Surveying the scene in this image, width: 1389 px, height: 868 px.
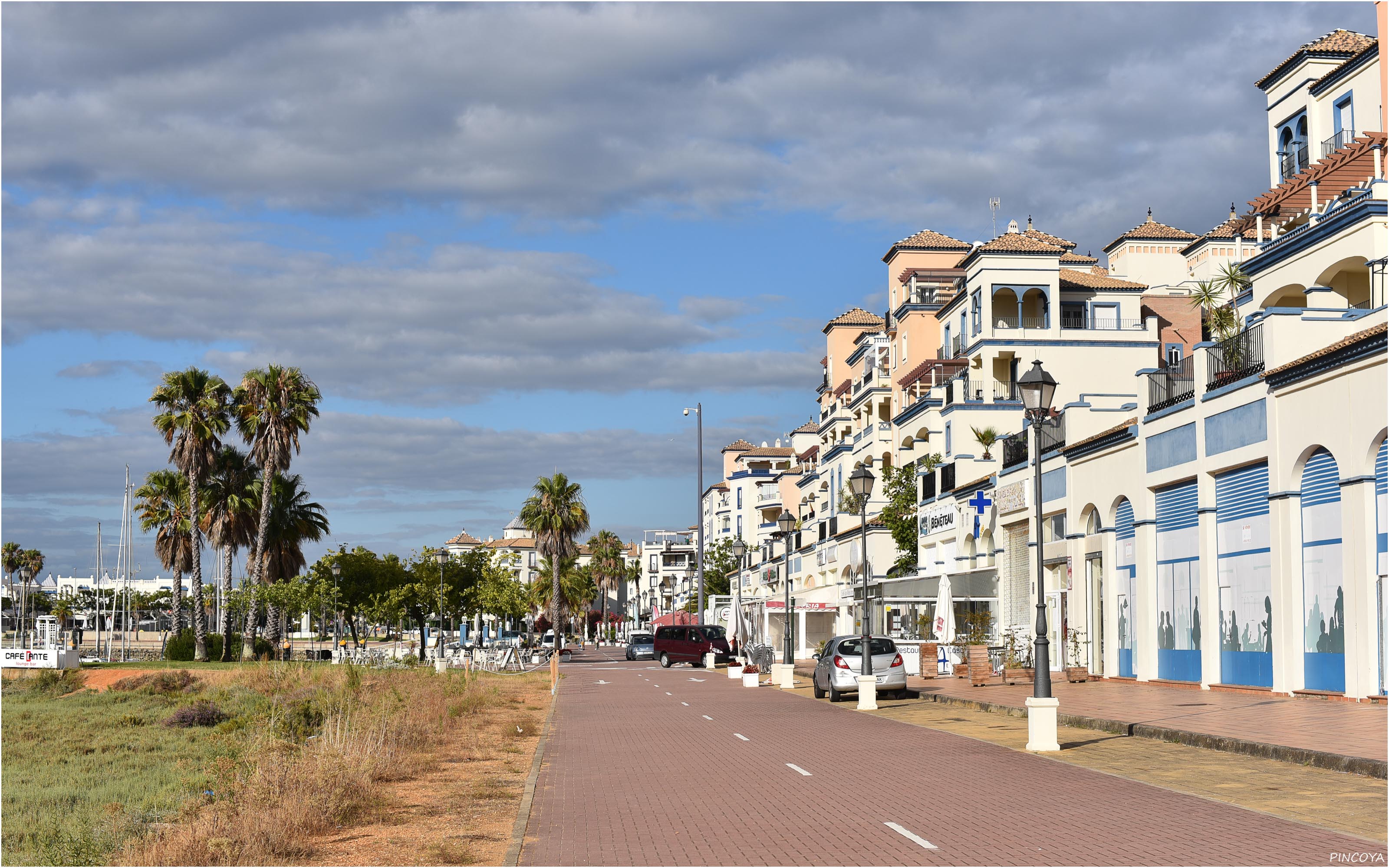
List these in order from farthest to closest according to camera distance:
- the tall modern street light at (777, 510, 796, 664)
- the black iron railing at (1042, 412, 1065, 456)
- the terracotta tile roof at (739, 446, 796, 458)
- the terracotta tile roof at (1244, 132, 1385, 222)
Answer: the terracotta tile roof at (739, 446, 796, 458) < the tall modern street light at (777, 510, 796, 664) < the black iron railing at (1042, 412, 1065, 456) < the terracotta tile roof at (1244, 132, 1385, 222)

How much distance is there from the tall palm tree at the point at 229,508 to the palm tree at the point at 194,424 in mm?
2400

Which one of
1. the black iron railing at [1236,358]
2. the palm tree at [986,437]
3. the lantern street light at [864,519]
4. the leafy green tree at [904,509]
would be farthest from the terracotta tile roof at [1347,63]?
the lantern street light at [864,519]

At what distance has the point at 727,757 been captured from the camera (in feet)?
58.4

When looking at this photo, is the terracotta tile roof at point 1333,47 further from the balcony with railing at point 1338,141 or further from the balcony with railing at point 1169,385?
the balcony with railing at point 1169,385

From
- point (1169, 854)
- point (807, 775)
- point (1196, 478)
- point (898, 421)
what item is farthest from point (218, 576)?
point (1169, 854)

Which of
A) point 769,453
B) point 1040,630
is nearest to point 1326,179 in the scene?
point 1040,630

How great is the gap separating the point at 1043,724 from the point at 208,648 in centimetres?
5515

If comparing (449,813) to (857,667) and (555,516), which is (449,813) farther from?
(555,516)

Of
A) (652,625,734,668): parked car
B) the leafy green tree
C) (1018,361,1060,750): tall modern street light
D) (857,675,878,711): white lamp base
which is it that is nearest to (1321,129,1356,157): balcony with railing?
the leafy green tree

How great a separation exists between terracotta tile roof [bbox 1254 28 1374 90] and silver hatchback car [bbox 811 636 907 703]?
24661 millimetres

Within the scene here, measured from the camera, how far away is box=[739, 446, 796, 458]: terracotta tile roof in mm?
132625

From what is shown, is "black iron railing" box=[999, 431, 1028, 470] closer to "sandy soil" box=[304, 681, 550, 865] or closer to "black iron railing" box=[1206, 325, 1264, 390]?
"black iron railing" box=[1206, 325, 1264, 390]

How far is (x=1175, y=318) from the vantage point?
6169 cm

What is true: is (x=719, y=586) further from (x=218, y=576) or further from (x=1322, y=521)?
(x=1322, y=521)
